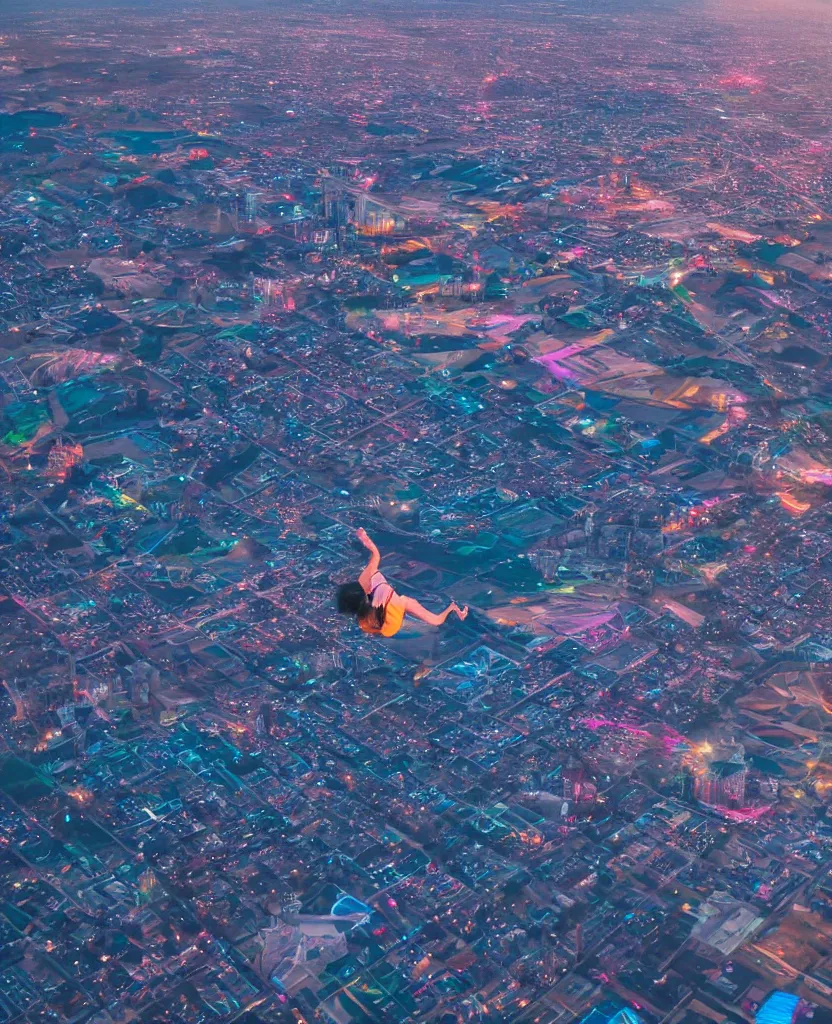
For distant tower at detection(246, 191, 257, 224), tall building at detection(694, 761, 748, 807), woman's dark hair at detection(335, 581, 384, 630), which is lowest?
tall building at detection(694, 761, 748, 807)

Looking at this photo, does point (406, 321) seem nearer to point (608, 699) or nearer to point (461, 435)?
point (461, 435)

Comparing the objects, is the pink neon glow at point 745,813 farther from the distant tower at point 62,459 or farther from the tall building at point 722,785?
the distant tower at point 62,459

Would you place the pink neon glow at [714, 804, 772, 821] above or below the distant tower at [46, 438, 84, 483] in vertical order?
below

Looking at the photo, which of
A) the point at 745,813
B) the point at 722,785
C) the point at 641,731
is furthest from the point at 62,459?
the point at 745,813

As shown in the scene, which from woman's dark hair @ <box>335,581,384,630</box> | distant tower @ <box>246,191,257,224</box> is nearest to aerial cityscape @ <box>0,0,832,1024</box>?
woman's dark hair @ <box>335,581,384,630</box>

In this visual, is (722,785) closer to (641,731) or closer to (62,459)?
(641,731)

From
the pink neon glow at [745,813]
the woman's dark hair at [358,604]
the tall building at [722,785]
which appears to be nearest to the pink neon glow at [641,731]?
the tall building at [722,785]

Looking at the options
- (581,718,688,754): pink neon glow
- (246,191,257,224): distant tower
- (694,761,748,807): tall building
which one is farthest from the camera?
(246,191,257,224): distant tower

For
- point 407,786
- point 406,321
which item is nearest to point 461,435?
point 406,321

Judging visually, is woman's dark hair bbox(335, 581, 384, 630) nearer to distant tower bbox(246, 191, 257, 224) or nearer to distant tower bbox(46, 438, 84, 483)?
distant tower bbox(46, 438, 84, 483)
